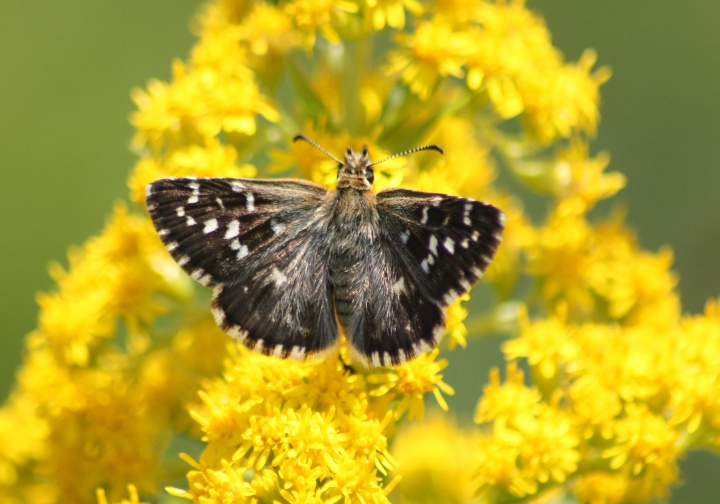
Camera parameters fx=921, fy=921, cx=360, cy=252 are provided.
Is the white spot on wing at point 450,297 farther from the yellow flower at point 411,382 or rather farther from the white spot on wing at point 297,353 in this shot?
the white spot on wing at point 297,353

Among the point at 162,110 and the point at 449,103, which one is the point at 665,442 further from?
the point at 162,110

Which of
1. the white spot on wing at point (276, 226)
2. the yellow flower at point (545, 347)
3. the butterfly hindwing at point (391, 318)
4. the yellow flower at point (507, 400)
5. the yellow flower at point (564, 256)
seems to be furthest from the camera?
the yellow flower at point (564, 256)

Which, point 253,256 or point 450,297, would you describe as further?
point 253,256

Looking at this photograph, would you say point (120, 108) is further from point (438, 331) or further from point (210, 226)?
point (438, 331)

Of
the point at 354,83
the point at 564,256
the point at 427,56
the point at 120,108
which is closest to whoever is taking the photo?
the point at 427,56

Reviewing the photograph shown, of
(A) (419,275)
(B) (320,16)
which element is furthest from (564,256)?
(B) (320,16)

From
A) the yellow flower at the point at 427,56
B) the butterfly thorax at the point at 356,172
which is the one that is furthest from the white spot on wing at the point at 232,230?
the yellow flower at the point at 427,56

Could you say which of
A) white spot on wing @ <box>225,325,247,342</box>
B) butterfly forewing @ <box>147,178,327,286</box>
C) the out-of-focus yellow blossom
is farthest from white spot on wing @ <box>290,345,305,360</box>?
the out-of-focus yellow blossom
